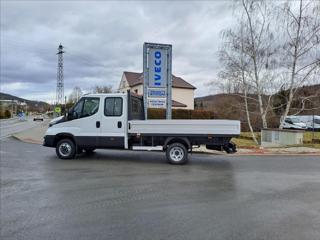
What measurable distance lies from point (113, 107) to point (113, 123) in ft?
1.90

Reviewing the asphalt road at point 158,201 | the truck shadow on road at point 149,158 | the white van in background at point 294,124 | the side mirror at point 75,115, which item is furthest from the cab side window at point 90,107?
the white van in background at point 294,124

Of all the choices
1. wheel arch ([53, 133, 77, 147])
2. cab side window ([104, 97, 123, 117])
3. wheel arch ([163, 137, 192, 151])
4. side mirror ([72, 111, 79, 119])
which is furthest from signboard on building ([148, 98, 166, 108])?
wheel arch ([53, 133, 77, 147])

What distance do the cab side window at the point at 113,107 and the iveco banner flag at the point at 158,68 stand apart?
13.0ft

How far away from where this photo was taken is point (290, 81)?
2070 cm

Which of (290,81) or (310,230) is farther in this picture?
(290,81)

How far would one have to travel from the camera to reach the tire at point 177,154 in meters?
10.8

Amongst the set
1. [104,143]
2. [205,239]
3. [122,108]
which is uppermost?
[122,108]

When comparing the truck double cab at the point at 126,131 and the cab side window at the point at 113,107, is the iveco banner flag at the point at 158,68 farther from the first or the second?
the cab side window at the point at 113,107

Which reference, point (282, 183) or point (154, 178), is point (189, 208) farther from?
point (282, 183)

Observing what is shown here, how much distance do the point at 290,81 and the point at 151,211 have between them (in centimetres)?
1801

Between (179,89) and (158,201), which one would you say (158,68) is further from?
(179,89)

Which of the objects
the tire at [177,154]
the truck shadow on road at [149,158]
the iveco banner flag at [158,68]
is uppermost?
the iveco banner flag at [158,68]

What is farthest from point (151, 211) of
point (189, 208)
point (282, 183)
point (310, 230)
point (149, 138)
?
point (149, 138)

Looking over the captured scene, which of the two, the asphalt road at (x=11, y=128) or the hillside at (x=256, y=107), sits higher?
the hillside at (x=256, y=107)
